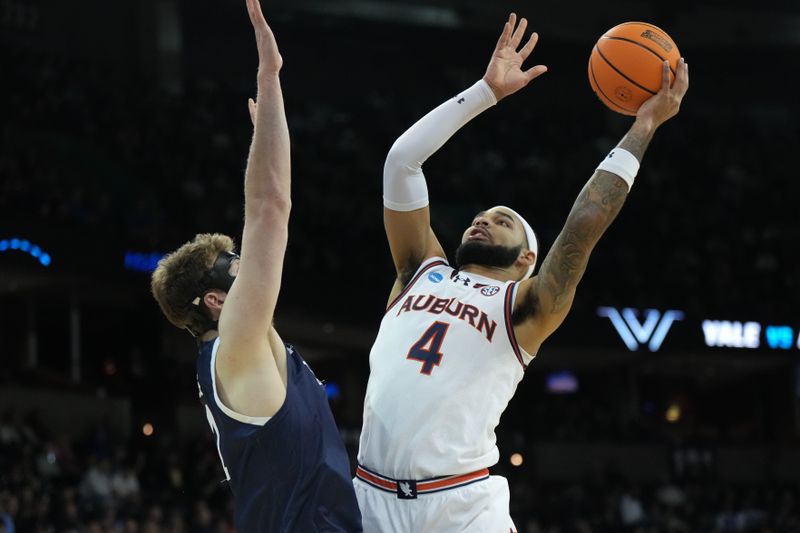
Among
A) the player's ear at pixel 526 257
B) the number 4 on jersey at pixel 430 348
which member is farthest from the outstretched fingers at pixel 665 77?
the number 4 on jersey at pixel 430 348

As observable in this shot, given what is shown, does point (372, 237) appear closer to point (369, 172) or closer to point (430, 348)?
point (369, 172)

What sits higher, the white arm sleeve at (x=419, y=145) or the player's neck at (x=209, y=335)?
the white arm sleeve at (x=419, y=145)

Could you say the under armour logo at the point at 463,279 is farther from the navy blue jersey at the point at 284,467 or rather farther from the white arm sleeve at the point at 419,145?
the navy blue jersey at the point at 284,467

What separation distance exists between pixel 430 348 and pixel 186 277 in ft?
4.13

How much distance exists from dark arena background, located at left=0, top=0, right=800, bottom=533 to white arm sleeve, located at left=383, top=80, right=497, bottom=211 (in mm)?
9128

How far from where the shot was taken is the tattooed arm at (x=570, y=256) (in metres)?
4.79

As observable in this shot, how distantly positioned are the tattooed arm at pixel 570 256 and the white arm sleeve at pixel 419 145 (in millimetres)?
700

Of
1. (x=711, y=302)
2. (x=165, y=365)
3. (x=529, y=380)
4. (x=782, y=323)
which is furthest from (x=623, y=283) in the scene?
(x=165, y=365)

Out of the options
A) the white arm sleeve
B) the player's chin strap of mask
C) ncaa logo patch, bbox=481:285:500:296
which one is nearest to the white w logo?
the white arm sleeve

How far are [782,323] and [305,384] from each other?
65.7ft

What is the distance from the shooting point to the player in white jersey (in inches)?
187

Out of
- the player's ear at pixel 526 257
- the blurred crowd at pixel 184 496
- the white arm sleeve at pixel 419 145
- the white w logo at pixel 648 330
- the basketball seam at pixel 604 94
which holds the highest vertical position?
the basketball seam at pixel 604 94

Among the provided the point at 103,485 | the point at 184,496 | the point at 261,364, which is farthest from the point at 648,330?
the point at 261,364

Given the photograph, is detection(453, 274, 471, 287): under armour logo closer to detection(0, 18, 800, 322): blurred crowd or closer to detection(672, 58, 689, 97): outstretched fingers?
detection(672, 58, 689, 97): outstretched fingers
